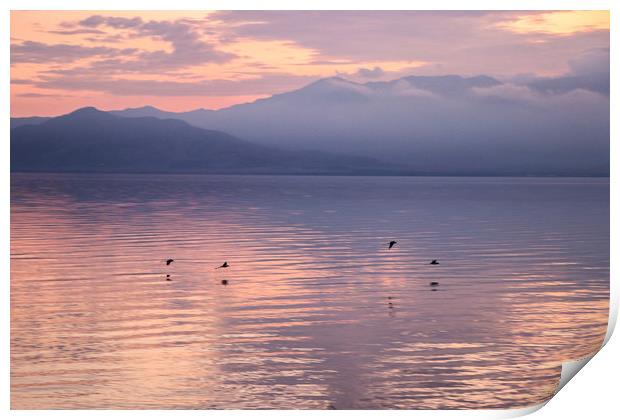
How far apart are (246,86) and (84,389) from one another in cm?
913

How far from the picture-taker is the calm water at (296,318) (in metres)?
7.93

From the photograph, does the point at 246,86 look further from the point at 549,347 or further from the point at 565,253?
the point at 549,347

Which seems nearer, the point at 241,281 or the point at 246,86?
the point at 241,281

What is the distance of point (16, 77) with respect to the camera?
1163 centimetres

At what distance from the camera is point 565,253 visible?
16531 millimetres

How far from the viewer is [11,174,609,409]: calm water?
7.93 metres

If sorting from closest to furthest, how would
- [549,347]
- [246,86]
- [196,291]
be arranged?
[549,347] < [196,291] < [246,86]

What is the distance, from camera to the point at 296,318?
34.0 feet

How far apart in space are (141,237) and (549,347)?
11.5m
